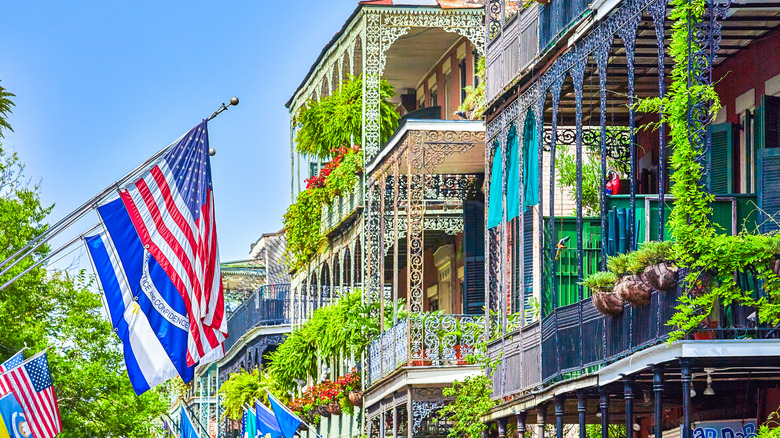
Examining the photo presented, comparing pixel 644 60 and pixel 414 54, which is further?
pixel 414 54

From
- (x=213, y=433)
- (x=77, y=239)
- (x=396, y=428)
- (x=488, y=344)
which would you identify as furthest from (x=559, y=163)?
(x=213, y=433)

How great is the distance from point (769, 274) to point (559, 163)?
10.2 meters

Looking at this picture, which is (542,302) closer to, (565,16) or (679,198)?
(565,16)

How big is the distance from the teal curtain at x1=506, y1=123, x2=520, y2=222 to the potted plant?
517 centimetres

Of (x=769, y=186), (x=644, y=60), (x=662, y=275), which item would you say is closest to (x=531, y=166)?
(x=644, y=60)

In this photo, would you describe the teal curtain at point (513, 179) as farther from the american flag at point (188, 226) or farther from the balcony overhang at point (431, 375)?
the american flag at point (188, 226)

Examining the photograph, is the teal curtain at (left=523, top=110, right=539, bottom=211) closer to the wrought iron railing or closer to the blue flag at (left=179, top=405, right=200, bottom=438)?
the blue flag at (left=179, top=405, right=200, bottom=438)

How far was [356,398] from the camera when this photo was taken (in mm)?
32844

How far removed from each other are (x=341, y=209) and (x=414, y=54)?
3.86 m

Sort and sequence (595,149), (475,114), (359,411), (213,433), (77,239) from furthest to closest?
(213,433) < (359,411) < (475,114) < (595,149) < (77,239)

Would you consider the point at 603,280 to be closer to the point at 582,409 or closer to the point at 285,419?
the point at 582,409

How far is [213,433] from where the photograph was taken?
213 feet

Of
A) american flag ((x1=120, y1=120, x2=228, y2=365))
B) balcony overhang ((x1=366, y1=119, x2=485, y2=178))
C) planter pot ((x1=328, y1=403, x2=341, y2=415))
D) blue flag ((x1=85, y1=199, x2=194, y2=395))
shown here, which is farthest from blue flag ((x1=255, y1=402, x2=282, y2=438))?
blue flag ((x1=85, y1=199, x2=194, y2=395))

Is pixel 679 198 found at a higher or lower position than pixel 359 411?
higher
